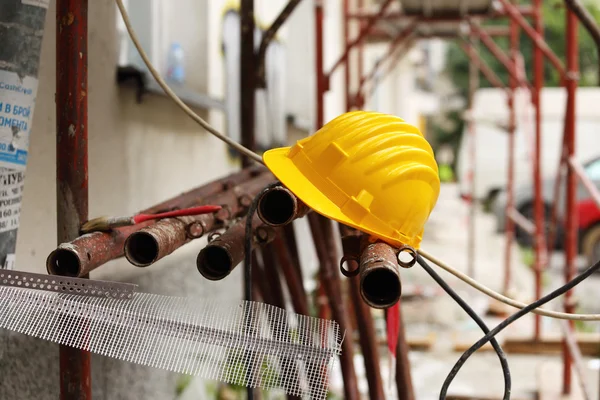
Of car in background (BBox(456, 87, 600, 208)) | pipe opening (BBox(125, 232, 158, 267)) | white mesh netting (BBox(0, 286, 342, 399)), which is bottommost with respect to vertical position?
white mesh netting (BBox(0, 286, 342, 399))

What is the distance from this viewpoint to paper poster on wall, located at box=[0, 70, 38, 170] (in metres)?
1.43

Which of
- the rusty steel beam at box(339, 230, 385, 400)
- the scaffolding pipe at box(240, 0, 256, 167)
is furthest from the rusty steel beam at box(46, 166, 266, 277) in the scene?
the scaffolding pipe at box(240, 0, 256, 167)

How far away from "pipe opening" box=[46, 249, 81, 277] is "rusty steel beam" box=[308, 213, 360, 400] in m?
1.07

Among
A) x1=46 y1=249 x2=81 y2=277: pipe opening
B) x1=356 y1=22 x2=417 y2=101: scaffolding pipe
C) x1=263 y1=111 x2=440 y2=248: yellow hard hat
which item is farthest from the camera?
x1=356 y1=22 x2=417 y2=101: scaffolding pipe

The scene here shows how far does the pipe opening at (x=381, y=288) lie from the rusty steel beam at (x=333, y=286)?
101 centimetres

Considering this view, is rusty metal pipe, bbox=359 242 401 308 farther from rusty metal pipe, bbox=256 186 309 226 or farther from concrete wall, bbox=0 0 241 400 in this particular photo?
concrete wall, bbox=0 0 241 400

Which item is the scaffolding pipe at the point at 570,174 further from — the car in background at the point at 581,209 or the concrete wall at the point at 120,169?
the car in background at the point at 581,209

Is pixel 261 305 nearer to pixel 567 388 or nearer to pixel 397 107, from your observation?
pixel 567 388

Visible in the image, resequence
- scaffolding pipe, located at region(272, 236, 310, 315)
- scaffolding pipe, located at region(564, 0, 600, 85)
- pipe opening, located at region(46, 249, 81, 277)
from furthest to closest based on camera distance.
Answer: scaffolding pipe, located at region(272, 236, 310, 315) < scaffolding pipe, located at region(564, 0, 600, 85) < pipe opening, located at region(46, 249, 81, 277)

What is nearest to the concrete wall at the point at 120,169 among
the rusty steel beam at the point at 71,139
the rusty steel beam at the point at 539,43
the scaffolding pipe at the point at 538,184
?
the rusty steel beam at the point at 71,139

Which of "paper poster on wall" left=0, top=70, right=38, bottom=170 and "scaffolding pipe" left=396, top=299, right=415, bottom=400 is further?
"scaffolding pipe" left=396, top=299, right=415, bottom=400

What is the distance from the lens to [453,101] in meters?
32.8

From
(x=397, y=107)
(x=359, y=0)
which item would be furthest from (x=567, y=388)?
(x=397, y=107)

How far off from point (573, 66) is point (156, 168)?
7.96ft
